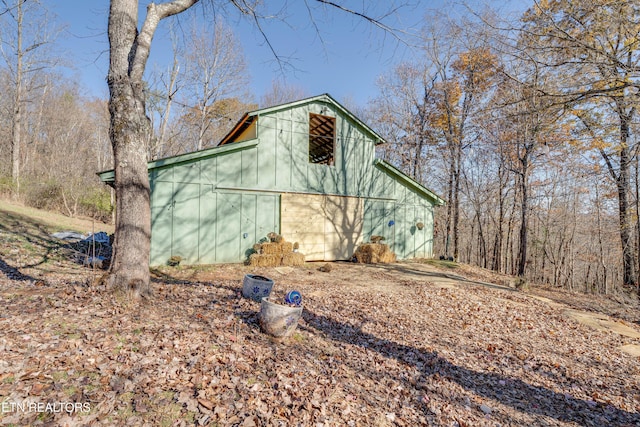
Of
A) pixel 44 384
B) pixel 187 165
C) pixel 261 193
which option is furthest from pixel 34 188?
pixel 44 384

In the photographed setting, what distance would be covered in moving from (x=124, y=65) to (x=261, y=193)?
631 centimetres

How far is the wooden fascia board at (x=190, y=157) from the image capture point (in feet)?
25.8

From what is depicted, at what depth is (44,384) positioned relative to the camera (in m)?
2.26

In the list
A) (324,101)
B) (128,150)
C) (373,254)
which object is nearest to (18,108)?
(324,101)

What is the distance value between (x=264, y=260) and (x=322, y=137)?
5.48m

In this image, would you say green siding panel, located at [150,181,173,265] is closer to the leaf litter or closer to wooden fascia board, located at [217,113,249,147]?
the leaf litter

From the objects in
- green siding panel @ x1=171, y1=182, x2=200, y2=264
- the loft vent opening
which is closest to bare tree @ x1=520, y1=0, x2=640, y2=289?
the loft vent opening

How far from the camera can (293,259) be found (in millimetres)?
10133

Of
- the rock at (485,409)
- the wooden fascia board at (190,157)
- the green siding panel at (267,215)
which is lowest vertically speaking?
the rock at (485,409)

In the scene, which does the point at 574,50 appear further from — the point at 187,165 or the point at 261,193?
the point at 187,165

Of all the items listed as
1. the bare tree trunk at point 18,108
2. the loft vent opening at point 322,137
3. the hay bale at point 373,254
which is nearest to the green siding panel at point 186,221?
the loft vent opening at point 322,137

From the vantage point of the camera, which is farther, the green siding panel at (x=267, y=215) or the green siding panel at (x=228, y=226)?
the green siding panel at (x=267, y=215)

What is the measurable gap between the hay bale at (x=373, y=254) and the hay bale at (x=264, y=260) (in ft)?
12.5

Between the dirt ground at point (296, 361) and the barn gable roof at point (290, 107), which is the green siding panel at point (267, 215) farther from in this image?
the dirt ground at point (296, 361)
